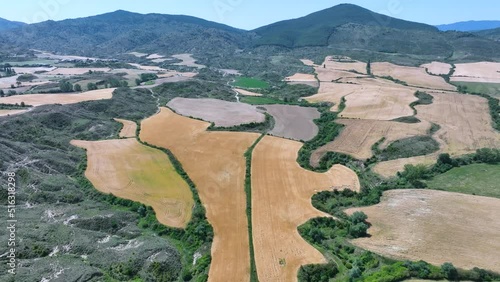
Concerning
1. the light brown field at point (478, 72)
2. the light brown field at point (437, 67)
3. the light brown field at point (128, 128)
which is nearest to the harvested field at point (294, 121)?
the light brown field at point (128, 128)

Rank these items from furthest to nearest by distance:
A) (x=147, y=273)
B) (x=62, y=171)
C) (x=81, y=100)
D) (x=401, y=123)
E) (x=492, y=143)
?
(x=81, y=100) < (x=401, y=123) < (x=492, y=143) < (x=62, y=171) < (x=147, y=273)

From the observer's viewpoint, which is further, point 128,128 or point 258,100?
point 258,100

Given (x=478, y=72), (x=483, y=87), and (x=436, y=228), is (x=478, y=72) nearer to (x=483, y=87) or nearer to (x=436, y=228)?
(x=483, y=87)

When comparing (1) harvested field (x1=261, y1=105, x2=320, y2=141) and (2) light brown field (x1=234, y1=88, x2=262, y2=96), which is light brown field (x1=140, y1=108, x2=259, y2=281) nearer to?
(1) harvested field (x1=261, y1=105, x2=320, y2=141)

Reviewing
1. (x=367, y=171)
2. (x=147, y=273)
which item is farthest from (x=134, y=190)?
(x=367, y=171)

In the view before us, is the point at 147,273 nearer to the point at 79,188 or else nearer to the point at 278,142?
the point at 79,188

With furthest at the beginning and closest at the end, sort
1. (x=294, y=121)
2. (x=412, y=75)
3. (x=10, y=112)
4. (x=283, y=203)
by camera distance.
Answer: (x=412, y=75) → (x=294, y=121) → (x=10, y=112) → (x=283, y=203)

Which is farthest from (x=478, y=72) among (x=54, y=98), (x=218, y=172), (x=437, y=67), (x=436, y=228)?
(x=54, y=98)
